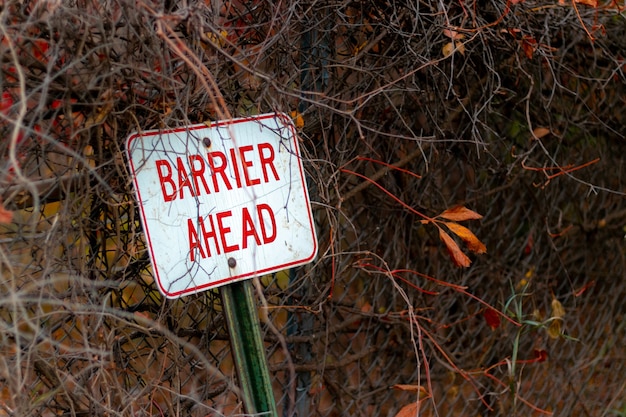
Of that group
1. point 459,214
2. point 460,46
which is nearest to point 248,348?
point 459,214

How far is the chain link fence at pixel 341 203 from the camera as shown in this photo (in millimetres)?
1631

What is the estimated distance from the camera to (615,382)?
148 inches

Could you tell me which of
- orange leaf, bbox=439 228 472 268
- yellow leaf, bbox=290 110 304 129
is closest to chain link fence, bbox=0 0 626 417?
yellow leaf, bbox=290 110 304 129

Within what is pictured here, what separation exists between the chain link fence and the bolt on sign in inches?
2.4

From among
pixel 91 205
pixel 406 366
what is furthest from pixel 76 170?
pixel 406 366

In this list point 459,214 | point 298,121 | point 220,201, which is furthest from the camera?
point 459,214

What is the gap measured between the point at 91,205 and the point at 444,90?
1.37 m

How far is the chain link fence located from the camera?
1631 mm

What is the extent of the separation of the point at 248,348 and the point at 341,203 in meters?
0.60

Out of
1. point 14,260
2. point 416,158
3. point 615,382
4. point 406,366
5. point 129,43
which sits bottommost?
point 615,382

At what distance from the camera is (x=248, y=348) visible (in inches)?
72.6

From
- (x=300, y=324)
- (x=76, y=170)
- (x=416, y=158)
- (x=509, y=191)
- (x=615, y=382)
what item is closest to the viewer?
(x=76, y=170)

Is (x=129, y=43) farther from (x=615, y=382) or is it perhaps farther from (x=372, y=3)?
(x=615, y=382)

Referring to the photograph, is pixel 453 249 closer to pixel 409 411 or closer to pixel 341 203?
pixel 341 203
